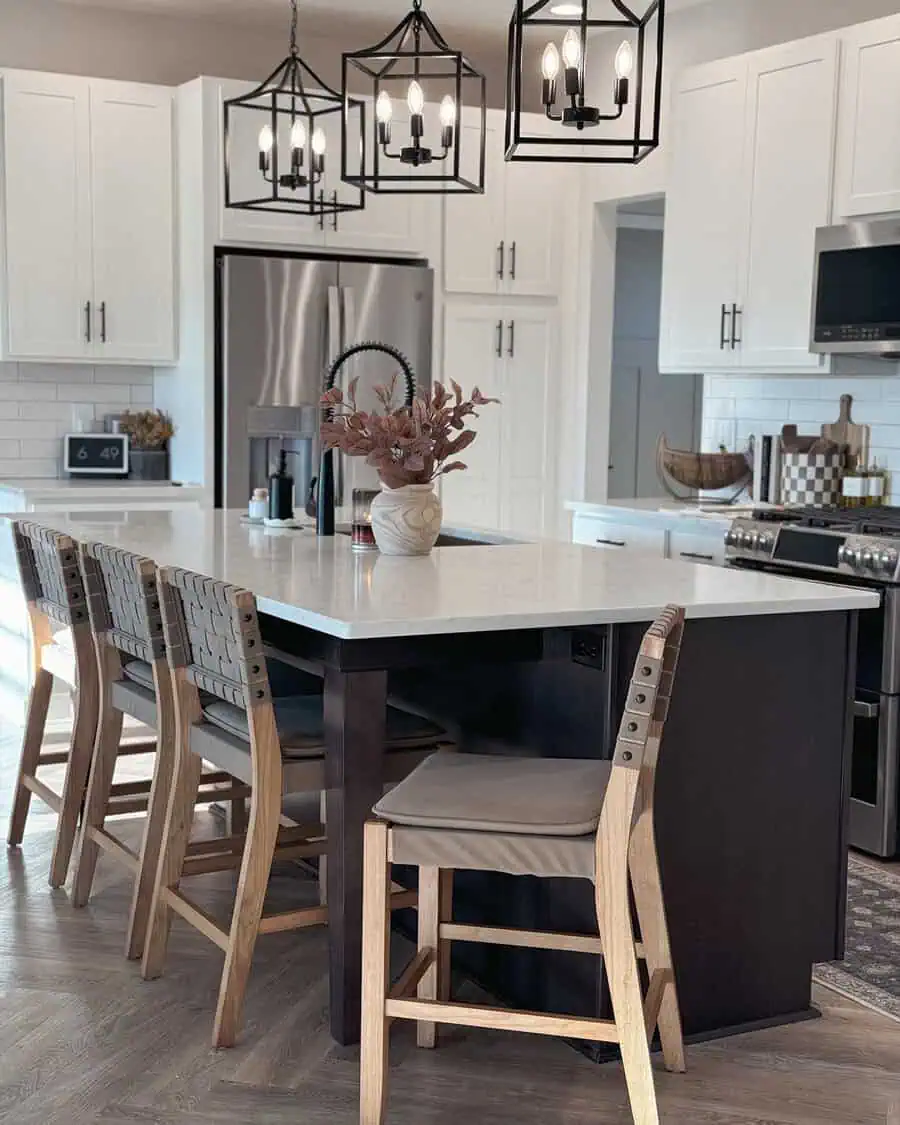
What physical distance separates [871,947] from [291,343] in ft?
11.9

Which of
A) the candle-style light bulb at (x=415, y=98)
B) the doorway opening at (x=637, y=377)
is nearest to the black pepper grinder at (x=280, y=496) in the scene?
the candle-style light bulb at (x=415, y=98)

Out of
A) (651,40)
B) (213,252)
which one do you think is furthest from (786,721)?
(651,40)

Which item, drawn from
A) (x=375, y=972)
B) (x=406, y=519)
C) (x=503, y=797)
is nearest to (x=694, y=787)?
(x=503, y=797)

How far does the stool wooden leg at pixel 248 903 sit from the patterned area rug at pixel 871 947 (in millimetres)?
1324

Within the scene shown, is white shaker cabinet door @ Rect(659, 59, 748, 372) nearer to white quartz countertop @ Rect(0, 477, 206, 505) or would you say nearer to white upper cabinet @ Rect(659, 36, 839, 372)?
white upper cabinet @ Rect(659, 36, 839, 372)

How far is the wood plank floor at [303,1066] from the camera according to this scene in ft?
8.65

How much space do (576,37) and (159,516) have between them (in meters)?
2.37

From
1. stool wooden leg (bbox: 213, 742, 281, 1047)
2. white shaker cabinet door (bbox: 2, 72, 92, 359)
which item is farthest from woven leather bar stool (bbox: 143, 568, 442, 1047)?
white shaker cabinet door (bbox: 2, 72, 92, 359)

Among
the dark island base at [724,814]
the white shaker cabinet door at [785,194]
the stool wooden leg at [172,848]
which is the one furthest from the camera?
the white shaker cabinet door at [785,194]

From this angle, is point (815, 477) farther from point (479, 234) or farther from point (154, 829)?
point (154, 829)

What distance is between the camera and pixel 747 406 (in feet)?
19.4

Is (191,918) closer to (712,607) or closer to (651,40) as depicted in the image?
(712,607)

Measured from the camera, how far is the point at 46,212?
591 centimetres

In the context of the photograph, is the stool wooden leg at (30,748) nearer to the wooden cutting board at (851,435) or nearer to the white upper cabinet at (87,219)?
the white upper cabinet at (87,219)
